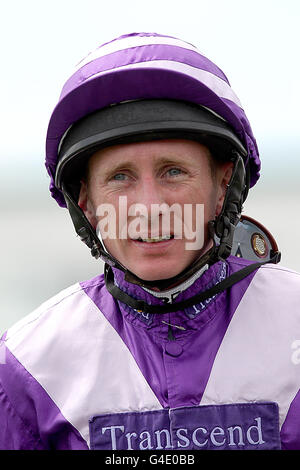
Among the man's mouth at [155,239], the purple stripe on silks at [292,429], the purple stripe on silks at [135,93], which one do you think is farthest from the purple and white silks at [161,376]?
the purple stripe on silks at [135,93]

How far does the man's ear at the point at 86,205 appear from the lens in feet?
8.02

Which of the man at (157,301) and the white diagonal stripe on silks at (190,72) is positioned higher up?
the white diagonal stripe on silks at (190,72)

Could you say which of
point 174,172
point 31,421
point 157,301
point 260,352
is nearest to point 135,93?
point 174,172

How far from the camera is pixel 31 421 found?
2.21 metres

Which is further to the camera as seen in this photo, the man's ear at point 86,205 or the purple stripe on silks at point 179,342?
the man's ear at point 86,205

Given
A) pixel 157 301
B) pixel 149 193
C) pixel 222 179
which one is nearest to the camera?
pixel 149 193

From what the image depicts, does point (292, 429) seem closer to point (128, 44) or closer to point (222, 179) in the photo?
point (222, 179)

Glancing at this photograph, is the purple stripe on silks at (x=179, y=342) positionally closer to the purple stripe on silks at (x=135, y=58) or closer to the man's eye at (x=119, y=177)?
the man's eye at (x=119, y=177)

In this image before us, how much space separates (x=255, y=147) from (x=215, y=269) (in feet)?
1.69

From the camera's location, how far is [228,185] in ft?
7.58

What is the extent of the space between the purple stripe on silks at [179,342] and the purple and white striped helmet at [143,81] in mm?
618

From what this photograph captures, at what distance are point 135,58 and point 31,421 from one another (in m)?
1.32

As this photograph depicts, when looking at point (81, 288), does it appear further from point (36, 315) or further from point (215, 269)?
point (215, 269)
